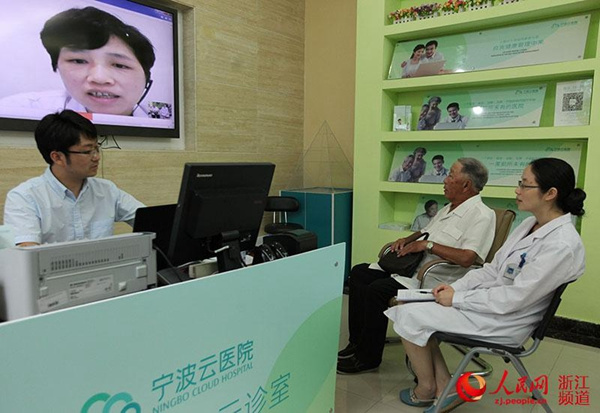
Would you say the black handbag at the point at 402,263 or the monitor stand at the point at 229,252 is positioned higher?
the monitor stand at the point at 229,252

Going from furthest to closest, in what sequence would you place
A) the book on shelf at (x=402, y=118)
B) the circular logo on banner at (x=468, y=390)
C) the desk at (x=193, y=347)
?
the book on shelf at (x=402, y=118), the circular logo on banner at (x=468, y=390), the desk at (x=193, y=347)

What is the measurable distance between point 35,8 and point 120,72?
25.5 inches

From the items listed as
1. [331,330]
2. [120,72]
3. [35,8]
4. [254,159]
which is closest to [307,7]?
[254,159]

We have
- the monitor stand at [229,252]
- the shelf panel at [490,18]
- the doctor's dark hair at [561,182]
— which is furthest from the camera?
the shelf panel at [490,18]

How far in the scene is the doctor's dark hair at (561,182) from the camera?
6.32 feet

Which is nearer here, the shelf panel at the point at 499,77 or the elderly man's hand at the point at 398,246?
the elderly man's hand at the point at 398,246

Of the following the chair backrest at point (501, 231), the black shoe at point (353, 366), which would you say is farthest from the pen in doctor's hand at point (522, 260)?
the black shoe at point (353, 366)

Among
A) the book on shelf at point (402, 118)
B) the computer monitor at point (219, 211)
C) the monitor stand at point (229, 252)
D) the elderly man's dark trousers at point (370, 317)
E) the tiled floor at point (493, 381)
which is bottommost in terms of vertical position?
A: the tiled floor at point (493, 381)

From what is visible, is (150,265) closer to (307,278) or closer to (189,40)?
(307,278)

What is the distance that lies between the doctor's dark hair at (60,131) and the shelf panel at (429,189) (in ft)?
8.41

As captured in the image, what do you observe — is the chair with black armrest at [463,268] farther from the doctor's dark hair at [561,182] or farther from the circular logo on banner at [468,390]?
the doctor's dark hair at [561,182]

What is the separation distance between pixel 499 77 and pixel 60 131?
2.88 meters

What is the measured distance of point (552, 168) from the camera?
1941mm

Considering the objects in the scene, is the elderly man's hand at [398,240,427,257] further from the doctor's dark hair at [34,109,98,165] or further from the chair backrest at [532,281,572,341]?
the doctor's dark hair at [34,109,98,165]
